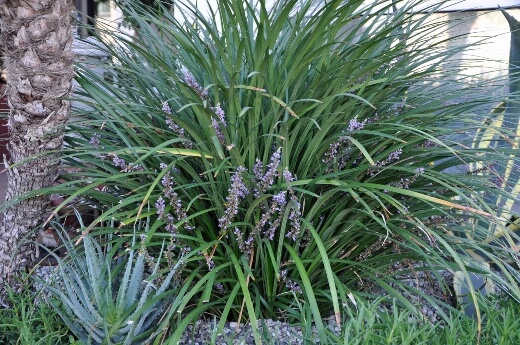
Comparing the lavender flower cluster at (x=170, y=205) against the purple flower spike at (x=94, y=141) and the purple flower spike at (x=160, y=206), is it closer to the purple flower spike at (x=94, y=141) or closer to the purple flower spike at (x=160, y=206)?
the purple flower spike at (x=160, y=206)

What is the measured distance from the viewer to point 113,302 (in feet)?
7.23

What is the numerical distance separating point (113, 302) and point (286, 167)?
2.39 ft

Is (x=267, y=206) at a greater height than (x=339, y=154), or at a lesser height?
lesser

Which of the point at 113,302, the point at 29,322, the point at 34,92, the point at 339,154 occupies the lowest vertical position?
the point at 29,322

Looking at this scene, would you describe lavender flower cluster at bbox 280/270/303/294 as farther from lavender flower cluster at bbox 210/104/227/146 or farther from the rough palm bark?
the rough palm bark

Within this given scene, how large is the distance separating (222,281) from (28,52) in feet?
3.72

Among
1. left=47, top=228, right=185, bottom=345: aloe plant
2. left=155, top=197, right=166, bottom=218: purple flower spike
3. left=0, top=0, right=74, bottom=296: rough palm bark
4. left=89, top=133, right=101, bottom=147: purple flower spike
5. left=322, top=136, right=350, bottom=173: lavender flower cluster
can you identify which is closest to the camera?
left=47, top=228, right=185, bottom=345: aloe plant

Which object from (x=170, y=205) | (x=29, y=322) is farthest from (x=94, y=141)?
(x=29, y=322)

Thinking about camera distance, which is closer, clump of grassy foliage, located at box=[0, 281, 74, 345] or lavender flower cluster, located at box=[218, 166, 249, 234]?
lavender flower cluster, located at box=[218, 166, 249, 234]

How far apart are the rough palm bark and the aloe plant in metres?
0.33

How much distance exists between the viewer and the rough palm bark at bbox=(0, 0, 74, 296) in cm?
248

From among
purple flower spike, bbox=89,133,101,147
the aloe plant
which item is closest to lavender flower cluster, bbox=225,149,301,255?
the aloe plant

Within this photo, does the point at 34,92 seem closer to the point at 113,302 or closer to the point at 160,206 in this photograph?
the point at 160,206

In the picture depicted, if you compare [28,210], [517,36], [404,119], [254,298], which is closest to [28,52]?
[28,210]
